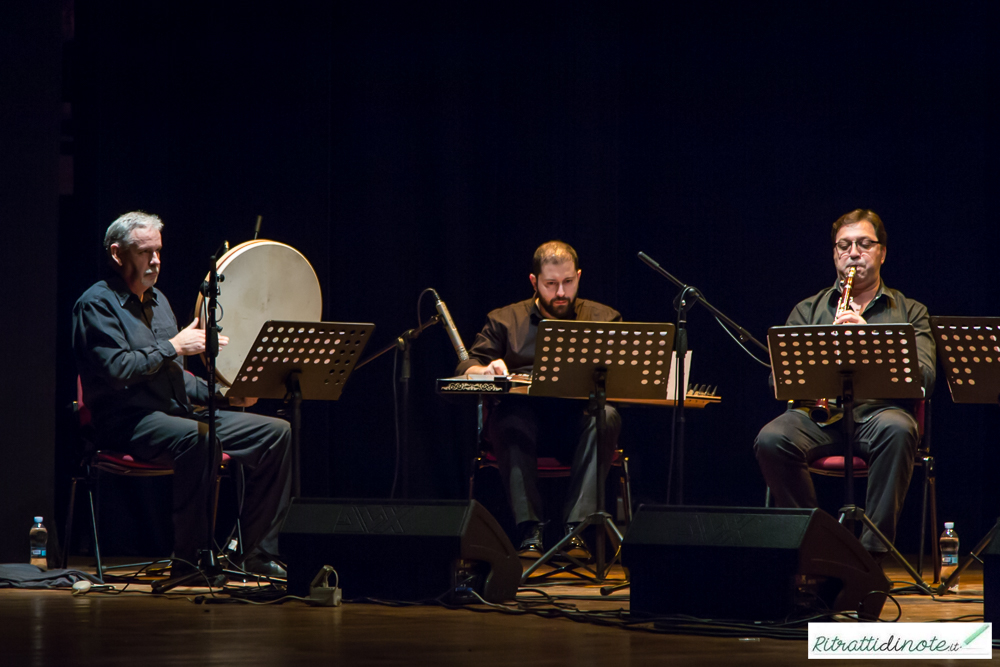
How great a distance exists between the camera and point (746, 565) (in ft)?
10.8

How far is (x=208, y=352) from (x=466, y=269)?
6.14 feet

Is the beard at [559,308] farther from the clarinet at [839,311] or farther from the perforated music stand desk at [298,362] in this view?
the perforated music stand desk at [298,362]

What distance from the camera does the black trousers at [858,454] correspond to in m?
4.49

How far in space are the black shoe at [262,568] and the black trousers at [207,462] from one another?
5 centimetres

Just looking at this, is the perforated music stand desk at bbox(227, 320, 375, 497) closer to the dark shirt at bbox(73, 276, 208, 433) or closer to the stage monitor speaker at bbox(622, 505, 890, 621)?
the dark shirt at bbox(73, 276, 208, 433)

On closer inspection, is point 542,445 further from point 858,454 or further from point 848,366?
point 848,366

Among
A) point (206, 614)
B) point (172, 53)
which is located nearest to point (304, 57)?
point (172, 53)

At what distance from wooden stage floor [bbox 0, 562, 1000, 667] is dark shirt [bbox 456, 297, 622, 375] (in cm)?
157

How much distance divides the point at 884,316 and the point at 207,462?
2.69m

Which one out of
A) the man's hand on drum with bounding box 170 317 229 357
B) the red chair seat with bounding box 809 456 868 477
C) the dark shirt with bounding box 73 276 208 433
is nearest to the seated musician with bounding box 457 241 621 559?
the red chair seat with bounding box 809 456 868 477

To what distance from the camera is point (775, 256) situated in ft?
19.4

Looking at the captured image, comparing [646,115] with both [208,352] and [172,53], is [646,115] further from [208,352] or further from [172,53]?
[208,352]

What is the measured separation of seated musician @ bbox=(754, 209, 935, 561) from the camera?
4.51 m

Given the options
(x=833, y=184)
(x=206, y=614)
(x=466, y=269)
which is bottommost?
(x=206, y=614)
